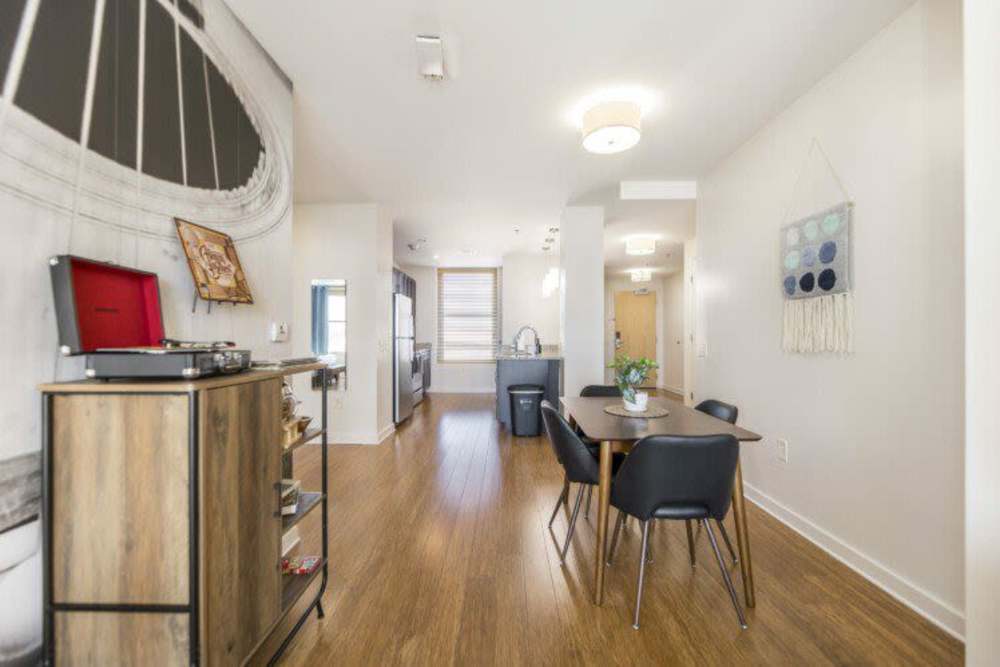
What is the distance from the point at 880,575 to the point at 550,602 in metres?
1.64

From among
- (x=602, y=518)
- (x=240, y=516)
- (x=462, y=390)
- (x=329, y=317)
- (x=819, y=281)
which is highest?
(x=819, y=281)

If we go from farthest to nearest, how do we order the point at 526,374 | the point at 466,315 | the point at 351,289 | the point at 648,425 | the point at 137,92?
the point at 466,315 → the point at 526,374 → the point at 351,289 → the point at 648,425 → the point at 137,92

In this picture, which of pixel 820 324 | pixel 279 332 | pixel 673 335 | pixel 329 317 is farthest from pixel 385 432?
pixel 673 335

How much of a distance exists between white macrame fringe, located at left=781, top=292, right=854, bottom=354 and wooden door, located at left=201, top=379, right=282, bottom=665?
9.07 ft

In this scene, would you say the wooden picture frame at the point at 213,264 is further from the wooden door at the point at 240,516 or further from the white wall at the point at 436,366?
the white wall at the point at 436,366

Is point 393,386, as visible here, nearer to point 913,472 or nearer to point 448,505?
point 448,505

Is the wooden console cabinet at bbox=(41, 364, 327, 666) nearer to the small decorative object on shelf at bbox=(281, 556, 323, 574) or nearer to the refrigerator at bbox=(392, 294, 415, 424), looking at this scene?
the small decorative object on shelf at bbox=(281, 556, 323, 574)

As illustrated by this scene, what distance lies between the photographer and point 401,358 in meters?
4.96

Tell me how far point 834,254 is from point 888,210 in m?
0.30

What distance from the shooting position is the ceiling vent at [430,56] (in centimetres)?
181

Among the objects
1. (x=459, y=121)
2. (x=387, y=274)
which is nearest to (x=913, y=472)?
(x=459, y=121)

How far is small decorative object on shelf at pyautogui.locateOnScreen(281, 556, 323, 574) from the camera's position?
64.2 inches

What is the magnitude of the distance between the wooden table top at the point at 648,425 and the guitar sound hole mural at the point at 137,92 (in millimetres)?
2015

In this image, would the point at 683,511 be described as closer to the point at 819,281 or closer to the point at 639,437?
the point at 639,437
